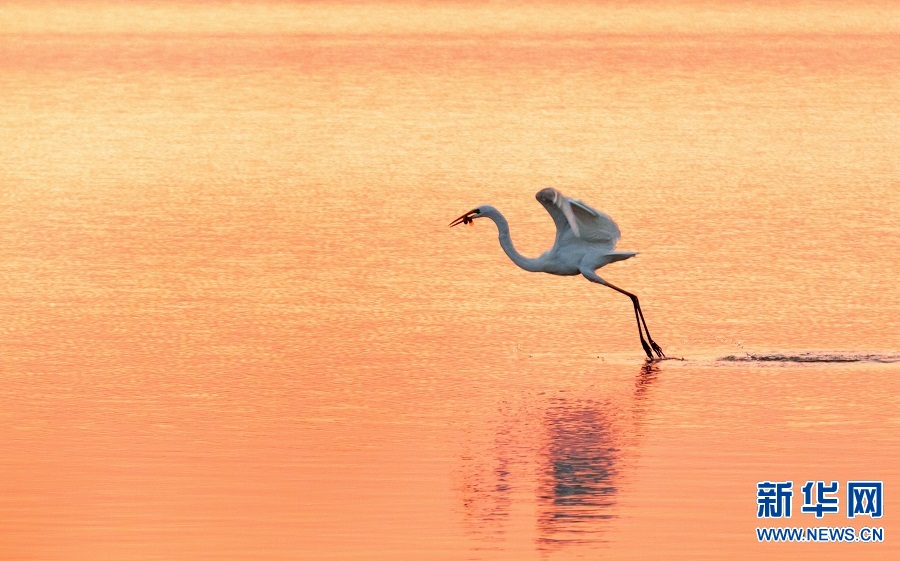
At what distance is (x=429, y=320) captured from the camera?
1698 centimetres

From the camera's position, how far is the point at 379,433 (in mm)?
13117

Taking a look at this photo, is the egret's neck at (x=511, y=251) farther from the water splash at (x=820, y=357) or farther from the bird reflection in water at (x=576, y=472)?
the bird reflection in water at (x=576, y=472)

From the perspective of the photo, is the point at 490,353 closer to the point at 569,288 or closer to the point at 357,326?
the point at 357,326

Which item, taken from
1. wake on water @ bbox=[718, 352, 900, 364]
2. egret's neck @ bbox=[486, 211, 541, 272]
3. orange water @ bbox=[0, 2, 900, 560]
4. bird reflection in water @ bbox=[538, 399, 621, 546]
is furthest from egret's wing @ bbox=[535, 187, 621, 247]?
bird reflection in water @ bbox=[538, 399, 621, 546]

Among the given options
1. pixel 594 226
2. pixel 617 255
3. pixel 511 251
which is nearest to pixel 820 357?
pixel 617 255

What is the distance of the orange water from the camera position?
37.0 ft

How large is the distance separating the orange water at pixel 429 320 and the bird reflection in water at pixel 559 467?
0.03m

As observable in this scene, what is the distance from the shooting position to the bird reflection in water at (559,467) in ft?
36.2

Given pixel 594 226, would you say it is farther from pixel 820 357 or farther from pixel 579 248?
pixel 820 357

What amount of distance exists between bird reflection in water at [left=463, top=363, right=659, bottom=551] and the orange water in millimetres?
34

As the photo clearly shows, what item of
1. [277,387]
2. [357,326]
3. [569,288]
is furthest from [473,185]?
[277,387]

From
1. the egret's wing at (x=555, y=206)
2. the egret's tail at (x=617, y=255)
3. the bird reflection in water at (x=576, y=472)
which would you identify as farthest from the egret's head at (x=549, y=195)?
the bird reflection in water at (x=576, y=472)

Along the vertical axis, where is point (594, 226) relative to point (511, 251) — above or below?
above

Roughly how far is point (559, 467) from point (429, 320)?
496 centimetres
